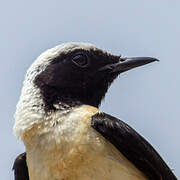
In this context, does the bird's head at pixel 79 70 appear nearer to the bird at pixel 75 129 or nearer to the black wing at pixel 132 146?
the bird at pixel 75 129

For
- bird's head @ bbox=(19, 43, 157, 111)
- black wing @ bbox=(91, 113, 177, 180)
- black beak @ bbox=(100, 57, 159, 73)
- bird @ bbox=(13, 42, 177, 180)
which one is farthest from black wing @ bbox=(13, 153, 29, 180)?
black beak @ bbox=(100, 57, 159, 73)

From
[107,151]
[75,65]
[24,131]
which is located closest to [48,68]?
[75,65]

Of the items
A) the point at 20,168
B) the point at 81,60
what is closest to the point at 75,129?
the point at 20,168

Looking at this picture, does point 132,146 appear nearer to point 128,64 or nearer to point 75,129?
point 75,129

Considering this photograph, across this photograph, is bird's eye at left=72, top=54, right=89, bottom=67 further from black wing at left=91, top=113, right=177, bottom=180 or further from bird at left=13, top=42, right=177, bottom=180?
black wing at left=91, top=113, right=177, bottom=180

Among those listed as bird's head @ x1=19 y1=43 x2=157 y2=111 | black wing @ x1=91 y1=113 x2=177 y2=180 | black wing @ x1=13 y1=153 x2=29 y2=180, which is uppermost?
bird's head @ x1=19 y1=43 x2=157 y2=111

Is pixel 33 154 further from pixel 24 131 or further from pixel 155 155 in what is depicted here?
pixel 155 155
